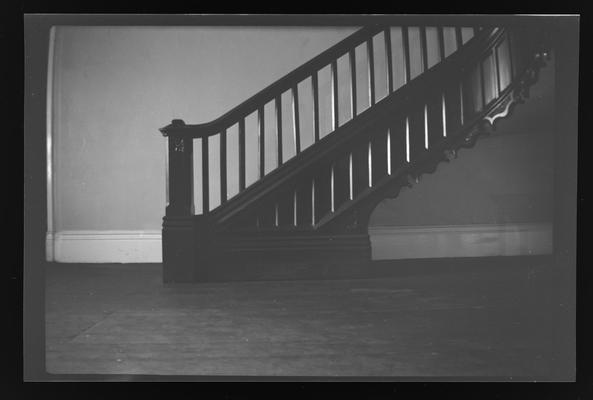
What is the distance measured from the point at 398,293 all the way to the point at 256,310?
83cm

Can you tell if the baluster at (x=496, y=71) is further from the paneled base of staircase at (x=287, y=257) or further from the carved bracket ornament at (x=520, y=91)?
the paneled base of staircase at (x=287, y=257)

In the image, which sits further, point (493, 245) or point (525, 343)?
point (493, 245)

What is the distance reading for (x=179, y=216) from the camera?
4164 mm

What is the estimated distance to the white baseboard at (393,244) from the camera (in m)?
5.70

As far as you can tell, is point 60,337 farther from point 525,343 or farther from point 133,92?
point 133,92

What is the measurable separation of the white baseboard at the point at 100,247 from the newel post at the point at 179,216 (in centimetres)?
166

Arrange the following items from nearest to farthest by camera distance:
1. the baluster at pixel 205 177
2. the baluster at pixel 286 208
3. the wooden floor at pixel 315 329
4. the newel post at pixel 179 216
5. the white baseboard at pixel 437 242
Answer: the wooden floor at pixel 315 329, the newel post at pixel 179 216, the baluster at pixel 205 177, the baluster at pixel 286 208, the white baseboard at pixel 437 242

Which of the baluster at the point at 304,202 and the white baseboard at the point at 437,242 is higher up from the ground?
A: the baluster at the point at 304,202

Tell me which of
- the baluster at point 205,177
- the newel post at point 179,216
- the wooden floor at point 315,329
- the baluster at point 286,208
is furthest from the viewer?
the baluster at point 286,208

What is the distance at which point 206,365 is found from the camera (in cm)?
244

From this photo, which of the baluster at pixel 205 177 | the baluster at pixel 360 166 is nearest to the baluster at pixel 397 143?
the baluster at pixel 360 166

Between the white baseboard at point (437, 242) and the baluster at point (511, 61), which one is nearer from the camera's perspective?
the baluster at point (511, 61)
